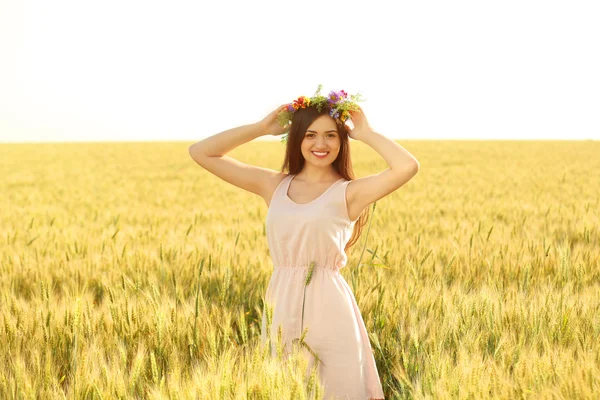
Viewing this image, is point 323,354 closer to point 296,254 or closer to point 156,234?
point 296,254

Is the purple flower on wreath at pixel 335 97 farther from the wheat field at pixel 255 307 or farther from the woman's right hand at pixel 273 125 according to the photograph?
the wheat field at pixel 255 307

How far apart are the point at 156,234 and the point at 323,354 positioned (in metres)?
2.85

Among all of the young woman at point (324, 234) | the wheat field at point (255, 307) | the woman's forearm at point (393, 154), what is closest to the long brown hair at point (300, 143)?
the young woman at point (324, 234)

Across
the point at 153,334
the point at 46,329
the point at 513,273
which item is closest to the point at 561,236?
the point at 513,273

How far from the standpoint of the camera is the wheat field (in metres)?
1.54

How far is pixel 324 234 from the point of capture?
209cm

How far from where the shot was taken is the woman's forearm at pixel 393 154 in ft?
6.84

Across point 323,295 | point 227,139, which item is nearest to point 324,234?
point 323,295

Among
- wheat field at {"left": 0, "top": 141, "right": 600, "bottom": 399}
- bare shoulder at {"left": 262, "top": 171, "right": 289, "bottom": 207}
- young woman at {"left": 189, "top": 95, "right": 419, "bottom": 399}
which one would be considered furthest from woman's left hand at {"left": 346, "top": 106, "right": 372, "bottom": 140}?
wheat field at {"left": 0, "top": 141, "right": 600, "bottom": 399}

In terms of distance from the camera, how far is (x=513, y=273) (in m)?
3.32

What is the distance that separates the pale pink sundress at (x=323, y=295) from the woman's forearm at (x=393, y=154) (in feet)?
0.62

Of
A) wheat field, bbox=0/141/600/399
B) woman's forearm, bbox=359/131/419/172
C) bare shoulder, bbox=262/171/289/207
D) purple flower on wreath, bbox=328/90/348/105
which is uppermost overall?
purple flower on wreath, bbox=328/90/348/105

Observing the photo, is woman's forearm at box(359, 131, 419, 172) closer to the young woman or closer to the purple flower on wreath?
the young woman

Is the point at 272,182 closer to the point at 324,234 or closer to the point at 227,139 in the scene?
the point at 227,139
